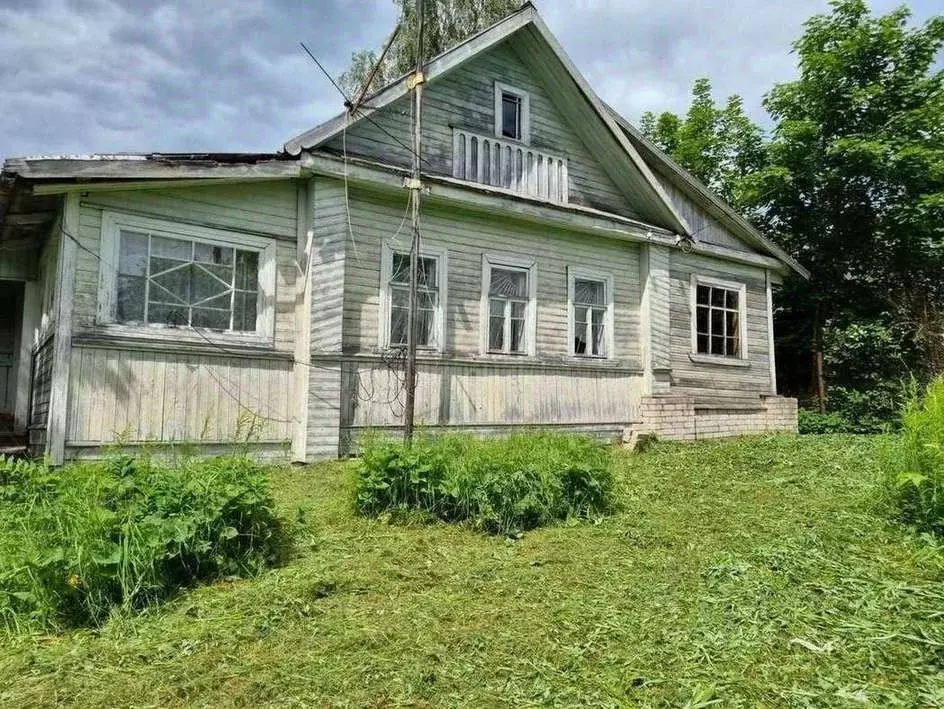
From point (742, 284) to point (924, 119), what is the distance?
7.37 metres

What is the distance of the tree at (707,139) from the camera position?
20.2 metres

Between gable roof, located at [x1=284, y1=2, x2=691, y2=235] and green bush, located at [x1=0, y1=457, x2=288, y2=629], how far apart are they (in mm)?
6010

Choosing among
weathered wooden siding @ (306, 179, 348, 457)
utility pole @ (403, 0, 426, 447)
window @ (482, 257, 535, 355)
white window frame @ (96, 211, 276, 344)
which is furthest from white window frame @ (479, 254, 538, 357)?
white window frame @ (96, 211, 276, 344)

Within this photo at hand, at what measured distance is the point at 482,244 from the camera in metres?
9.81

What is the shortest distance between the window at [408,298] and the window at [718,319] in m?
5.70

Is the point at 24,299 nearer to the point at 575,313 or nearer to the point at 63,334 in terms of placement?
the point at 63,334

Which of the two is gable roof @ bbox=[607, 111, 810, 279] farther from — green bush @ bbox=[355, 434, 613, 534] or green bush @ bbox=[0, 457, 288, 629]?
green bush @ bbox=[0, 457, 288, 629]

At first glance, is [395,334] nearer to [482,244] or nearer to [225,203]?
[482,244]

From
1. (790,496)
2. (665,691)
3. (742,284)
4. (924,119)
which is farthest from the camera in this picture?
(924,119)

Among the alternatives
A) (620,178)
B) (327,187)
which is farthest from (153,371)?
(620,178)

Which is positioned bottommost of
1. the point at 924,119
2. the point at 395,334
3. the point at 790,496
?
the point at 790,496

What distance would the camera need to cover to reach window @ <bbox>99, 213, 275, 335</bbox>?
7.07m

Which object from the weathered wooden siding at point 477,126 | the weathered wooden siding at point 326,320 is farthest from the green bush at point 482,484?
the weathered wooden siding at point 477,126

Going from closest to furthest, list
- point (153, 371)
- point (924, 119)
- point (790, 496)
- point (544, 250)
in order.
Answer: point (790, 496)
point (153, 371)
point (544, 250)
point (924, 119)
